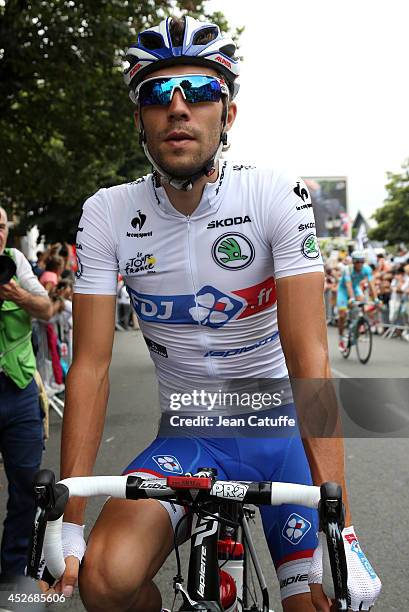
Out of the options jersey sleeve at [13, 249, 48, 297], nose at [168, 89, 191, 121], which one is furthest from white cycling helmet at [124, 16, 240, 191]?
jersey sleeve at [13, 249, 48, 297]

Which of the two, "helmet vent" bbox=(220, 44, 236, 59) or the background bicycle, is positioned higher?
"helmet vent" bbox=(220, 44, 236, 59)

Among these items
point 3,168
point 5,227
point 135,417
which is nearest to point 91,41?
point 3,168

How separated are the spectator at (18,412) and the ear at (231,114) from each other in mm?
2058

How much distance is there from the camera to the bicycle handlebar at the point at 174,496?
1.80 m

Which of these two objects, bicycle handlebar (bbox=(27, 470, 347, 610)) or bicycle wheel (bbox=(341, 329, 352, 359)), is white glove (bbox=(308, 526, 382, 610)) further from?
bicycle wheel (bbox=(341, 329, 352, 359))

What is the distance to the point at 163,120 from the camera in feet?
8.20

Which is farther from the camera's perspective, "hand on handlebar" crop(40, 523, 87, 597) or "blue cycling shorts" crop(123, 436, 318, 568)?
"blue cycling shorts" crop(123, 436, 318, 568)

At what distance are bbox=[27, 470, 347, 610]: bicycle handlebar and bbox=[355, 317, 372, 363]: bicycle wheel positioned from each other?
13435mm

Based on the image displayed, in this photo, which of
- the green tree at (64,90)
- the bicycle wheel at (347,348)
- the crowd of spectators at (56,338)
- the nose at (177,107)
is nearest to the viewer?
the nose at (177,107)

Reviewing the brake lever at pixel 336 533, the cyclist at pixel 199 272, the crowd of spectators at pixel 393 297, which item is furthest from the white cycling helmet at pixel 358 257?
the brake lever at pixel 336 533

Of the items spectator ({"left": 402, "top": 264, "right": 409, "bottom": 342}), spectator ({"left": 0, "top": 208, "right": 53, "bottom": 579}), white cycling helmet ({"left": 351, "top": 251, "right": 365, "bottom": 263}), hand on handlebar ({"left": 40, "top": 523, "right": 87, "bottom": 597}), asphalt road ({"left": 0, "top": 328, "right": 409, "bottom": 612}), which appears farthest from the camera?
spectator ({"left": 402, "top": 264, "right": 409, "bottom": 342})

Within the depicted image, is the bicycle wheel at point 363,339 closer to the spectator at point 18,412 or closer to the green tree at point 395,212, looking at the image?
the spectator at point 18,412

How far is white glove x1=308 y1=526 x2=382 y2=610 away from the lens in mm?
1838

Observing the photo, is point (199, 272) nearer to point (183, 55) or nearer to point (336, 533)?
point (183, 55)
